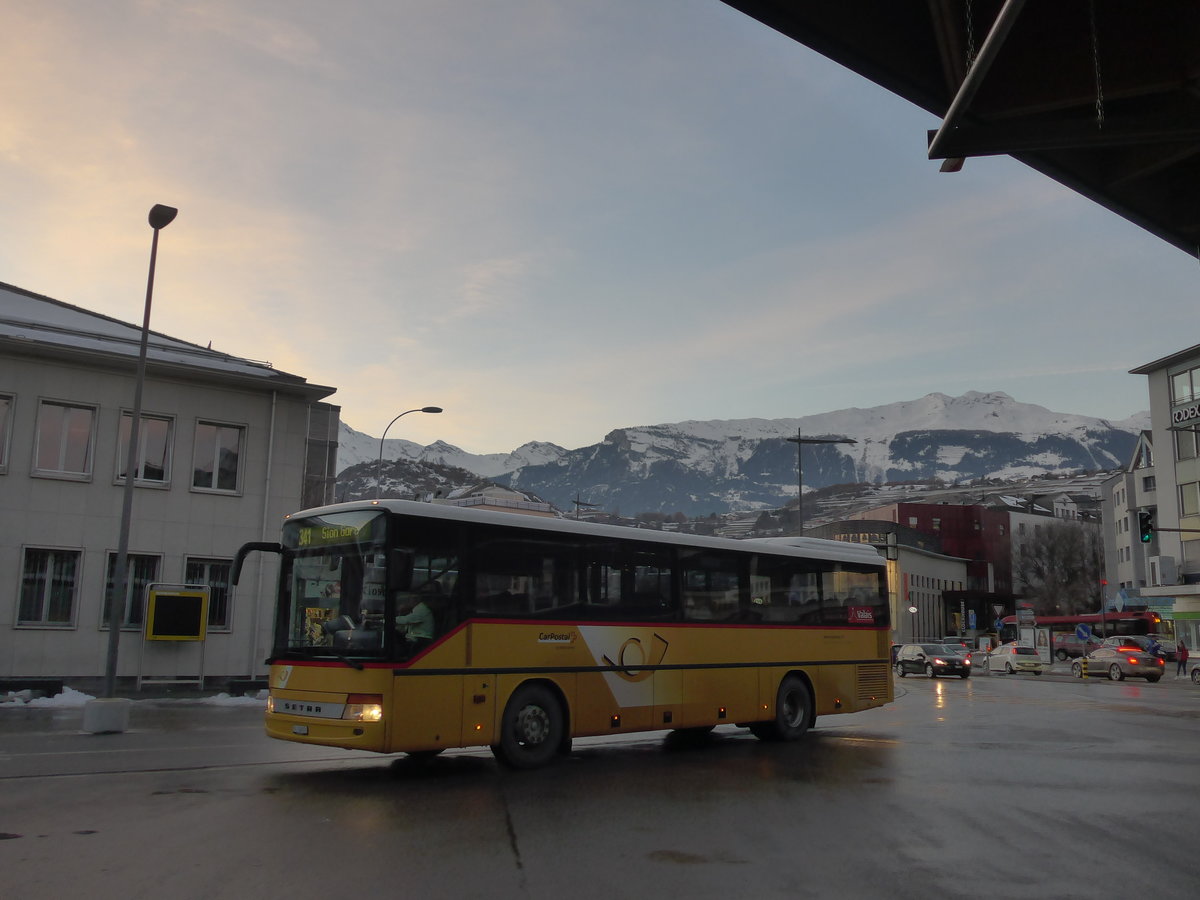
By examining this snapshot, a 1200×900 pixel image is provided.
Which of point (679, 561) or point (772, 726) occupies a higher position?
point (679, 561)

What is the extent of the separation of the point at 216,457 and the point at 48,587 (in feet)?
16.9

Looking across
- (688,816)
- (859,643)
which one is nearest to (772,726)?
(859,643)

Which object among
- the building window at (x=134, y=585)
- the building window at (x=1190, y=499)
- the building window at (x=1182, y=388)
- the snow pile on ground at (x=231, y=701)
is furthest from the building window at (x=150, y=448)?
the building window at (x=1182, y=388)

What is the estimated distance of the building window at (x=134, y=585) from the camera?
26.1 meters

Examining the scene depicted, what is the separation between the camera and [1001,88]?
25.5 feet

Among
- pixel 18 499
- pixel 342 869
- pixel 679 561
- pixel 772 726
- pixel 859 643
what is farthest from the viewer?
pixel 18 499

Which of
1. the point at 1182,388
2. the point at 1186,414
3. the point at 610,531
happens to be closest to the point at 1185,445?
the point at 1186,414

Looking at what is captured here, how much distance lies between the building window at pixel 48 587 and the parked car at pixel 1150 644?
2017 inches

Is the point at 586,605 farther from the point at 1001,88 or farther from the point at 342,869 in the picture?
the point at 1001,88

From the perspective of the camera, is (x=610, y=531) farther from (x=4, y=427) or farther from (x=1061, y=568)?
(x=1061, y=568)

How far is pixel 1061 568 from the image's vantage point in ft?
412

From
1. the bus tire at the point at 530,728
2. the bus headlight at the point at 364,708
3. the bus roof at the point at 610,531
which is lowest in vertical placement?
the bus tire at the point at 530,728

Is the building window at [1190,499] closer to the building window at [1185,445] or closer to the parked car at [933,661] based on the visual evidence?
the building window at [1185,445]

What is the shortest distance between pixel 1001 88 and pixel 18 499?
80.9ft
